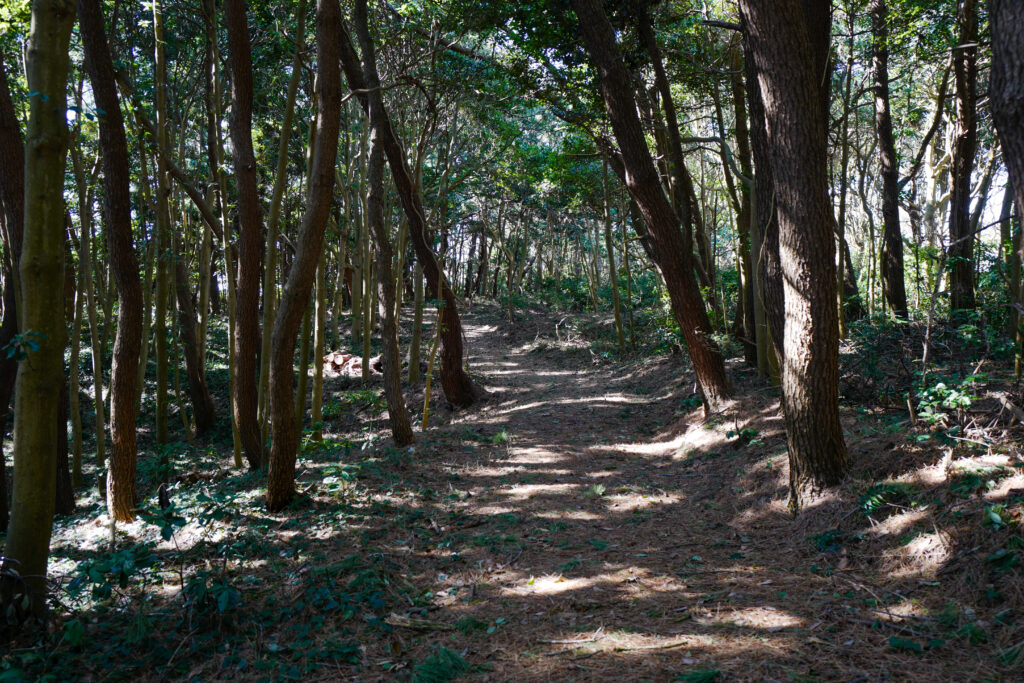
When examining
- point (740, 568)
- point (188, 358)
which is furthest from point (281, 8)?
point (740, 568)

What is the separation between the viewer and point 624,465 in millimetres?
7672

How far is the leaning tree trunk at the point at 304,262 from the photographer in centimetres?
552

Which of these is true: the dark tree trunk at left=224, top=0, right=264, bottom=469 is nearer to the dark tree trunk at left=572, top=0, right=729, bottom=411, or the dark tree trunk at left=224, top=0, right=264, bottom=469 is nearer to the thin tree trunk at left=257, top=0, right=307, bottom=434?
the thin tree trunk at left=257, top=0, right=307, bottom=434

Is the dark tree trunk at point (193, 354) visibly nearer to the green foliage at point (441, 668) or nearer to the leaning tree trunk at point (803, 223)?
the green foliage at point (441, 668)

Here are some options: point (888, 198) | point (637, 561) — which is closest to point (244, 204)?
point (637, 561)

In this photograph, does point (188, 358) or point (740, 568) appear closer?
point (740, 568)

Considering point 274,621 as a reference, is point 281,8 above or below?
above

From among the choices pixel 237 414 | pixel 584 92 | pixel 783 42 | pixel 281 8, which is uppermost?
pixel 281 8

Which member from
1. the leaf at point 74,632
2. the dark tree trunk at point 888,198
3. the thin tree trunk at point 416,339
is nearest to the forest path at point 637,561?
the leaf at point 74,632

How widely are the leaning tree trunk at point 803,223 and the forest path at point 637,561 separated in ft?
2.89

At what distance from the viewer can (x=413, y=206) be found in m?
10.3

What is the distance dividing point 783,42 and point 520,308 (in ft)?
74.0

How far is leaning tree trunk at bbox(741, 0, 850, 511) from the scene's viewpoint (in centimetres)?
476

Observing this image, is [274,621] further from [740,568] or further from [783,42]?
[783,42]
